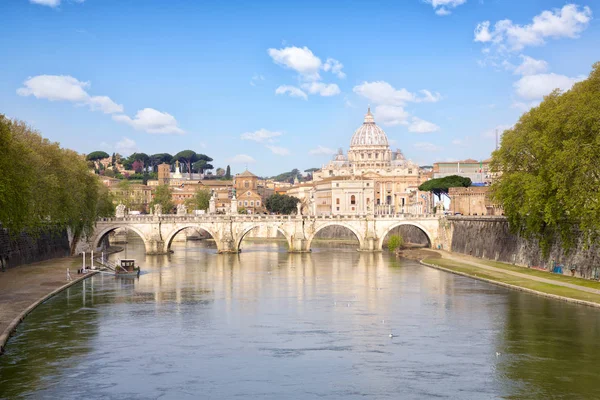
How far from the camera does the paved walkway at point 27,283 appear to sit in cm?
4444

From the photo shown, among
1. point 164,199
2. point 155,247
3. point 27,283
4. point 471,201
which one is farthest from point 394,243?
point 164,199

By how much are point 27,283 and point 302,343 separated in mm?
26090

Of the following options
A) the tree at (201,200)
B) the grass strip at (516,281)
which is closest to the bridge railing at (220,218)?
the grass strip at (516,281)

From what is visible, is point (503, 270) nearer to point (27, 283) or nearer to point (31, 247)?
point (27, 283)

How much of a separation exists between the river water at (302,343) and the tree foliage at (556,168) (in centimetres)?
691

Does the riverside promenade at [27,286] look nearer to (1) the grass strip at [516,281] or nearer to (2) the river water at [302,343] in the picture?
(2) the river water at [302,343]

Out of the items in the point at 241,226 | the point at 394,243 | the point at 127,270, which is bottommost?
the point at 127,270

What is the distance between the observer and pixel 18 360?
3369 cm

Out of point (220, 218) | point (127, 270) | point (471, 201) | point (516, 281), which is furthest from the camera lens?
point (471, 201)

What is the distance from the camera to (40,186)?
66.1 m

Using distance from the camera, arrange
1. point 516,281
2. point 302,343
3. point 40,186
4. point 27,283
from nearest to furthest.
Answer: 1. point 302,343
2. point 27,283
3. point 516,281
4. point 40,186

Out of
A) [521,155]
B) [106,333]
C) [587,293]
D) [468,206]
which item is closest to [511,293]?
[587,293]

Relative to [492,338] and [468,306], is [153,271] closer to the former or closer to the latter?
[468,306]

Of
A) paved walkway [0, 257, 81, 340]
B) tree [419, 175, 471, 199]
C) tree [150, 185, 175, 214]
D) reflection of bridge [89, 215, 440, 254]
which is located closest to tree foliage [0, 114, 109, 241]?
paved walkway [0, 257, 81, 340]
